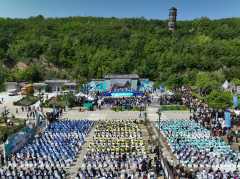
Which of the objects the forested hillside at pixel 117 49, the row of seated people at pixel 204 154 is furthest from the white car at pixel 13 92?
the row of seated people at pixel 204 154

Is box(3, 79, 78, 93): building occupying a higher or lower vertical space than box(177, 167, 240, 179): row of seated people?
higher

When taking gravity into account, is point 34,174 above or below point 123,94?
below

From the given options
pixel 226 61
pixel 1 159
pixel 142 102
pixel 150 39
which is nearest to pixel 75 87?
pixel 142 102

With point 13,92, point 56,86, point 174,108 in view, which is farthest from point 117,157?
point 13,92

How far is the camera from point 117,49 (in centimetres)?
6625

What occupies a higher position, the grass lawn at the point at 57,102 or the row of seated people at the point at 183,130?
the grass lawn at the point at 57,102

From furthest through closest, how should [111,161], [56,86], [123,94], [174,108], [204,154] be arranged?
[56,86] < [123,94] < [174,108] < [204,154] < [111,161]

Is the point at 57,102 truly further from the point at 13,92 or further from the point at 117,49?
the point at 117,49

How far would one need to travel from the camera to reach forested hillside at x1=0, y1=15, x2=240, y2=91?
189ft

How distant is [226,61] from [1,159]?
65336mm

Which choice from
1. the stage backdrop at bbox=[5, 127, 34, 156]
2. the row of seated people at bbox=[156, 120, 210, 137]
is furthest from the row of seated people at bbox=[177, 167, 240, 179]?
the stage backdrop at bbox=[5, 127, 34, 156]

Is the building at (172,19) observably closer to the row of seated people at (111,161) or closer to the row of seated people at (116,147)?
the row of seated people at (116,147)

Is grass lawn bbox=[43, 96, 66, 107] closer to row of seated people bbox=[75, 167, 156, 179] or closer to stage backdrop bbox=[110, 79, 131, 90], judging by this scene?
stage backdrop bbox=[110, 79, 131, 90]

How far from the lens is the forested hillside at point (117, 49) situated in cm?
5766
